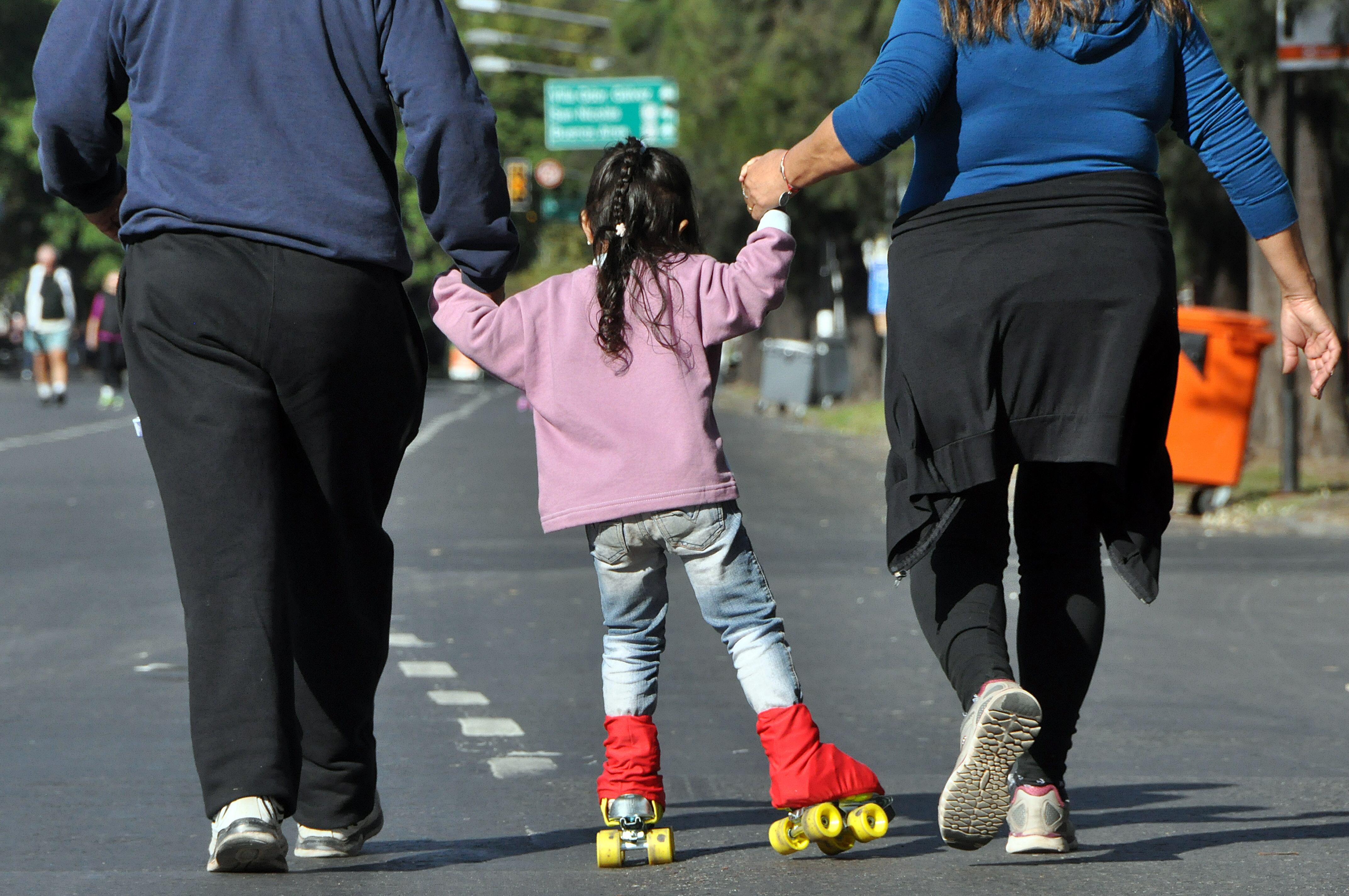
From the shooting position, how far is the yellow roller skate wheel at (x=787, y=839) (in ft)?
13.2

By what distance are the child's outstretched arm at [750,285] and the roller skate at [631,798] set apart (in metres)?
0.79

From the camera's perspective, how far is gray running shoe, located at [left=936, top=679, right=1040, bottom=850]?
3.68 meters

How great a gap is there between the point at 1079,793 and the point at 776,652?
4.12ft

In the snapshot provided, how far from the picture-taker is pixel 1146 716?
6.29 m

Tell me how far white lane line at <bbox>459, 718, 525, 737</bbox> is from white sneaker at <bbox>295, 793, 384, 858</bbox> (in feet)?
5.60

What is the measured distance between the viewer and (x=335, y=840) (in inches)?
162

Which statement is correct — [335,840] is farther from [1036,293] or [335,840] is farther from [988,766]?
[1036,293]

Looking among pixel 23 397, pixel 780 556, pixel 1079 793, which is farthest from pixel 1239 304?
pixel 23 397

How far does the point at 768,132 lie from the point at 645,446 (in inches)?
1072

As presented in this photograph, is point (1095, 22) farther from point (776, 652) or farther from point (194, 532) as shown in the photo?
point (194, 532)

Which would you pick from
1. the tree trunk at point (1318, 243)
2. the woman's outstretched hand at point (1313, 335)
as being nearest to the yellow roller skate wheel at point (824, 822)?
the woman's outstretched hand at point (1313, 335)

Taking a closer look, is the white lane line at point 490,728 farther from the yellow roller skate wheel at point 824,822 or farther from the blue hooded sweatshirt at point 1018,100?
the blue hooded sweatshirt at point 1018,100

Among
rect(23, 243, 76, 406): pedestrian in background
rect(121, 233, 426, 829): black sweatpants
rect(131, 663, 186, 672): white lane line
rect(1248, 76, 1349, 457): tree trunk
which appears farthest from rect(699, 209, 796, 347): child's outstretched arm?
rect(23, 243, 76, 406): pedestrian in background

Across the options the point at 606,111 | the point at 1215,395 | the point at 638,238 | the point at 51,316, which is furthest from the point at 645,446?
the point at 606,111
